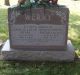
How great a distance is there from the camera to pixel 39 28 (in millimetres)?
6305

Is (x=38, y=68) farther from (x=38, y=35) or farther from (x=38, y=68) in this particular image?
(x=38, y=35)

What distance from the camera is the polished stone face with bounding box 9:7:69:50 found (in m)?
6.19

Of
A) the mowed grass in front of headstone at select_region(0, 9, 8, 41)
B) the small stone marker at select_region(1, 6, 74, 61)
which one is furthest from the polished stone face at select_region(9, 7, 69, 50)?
the mowed grass in front of headstone at select_region(0, 9, 8, 41)

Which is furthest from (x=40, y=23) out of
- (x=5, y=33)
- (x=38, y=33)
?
(x=5, y=33)

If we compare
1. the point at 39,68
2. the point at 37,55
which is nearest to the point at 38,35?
the point at 37,55

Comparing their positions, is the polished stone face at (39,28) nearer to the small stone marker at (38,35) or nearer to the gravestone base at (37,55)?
the small stone marker at (38,35)

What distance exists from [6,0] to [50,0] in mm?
10762

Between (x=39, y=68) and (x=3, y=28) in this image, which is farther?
→ (x=3, y=28)

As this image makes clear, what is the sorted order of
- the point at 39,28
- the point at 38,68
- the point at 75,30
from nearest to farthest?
the point at 38,68, the point at 39,28, the point at 75,30

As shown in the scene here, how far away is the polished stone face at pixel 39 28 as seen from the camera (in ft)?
20.3

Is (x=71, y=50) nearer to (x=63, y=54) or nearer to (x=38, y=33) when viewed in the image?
(x=63, y=54)

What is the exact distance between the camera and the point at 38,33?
6.34 meters

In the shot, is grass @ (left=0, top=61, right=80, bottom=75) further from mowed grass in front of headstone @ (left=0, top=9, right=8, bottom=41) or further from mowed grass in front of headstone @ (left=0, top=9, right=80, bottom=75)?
mowed grass in front of headstone @ (left=0, top=9, right=8, bottom=41)

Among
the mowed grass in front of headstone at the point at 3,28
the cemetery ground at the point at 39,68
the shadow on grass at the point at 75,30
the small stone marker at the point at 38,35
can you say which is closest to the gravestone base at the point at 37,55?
the small stone marker at the point at 38,35
